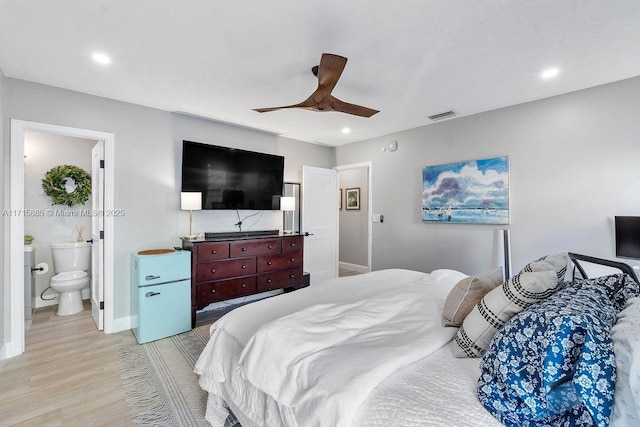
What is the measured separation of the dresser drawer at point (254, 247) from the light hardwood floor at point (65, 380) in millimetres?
A: 1331

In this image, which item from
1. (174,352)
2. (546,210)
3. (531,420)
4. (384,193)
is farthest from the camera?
(384,193)

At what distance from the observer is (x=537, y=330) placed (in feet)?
2.97

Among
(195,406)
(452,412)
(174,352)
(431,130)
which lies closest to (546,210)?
(431,130)

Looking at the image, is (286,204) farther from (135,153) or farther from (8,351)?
(8,351)

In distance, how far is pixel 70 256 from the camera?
3.69 meters

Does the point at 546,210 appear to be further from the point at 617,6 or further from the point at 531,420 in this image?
the point at 531,420

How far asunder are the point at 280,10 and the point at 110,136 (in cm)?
243

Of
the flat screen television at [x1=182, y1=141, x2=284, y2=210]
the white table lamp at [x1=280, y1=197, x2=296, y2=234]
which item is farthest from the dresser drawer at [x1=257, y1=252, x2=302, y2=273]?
the flat screen television at [x1=182, y1=141, x2=284, y2=210]

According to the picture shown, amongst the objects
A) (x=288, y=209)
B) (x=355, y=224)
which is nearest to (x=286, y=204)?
(x=288, y=209)

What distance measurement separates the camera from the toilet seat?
3.39m

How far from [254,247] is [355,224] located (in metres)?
3.19

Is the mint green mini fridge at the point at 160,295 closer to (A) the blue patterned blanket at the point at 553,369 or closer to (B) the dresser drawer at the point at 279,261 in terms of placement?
(B) the dresser drawer at the point at 279,261

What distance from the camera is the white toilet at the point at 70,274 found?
11.2ft

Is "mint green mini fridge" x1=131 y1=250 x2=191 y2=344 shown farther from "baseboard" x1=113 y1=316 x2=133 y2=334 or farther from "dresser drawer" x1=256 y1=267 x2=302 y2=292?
"dresser drawer" x1=256 y1=267 x2=302 y2=292
